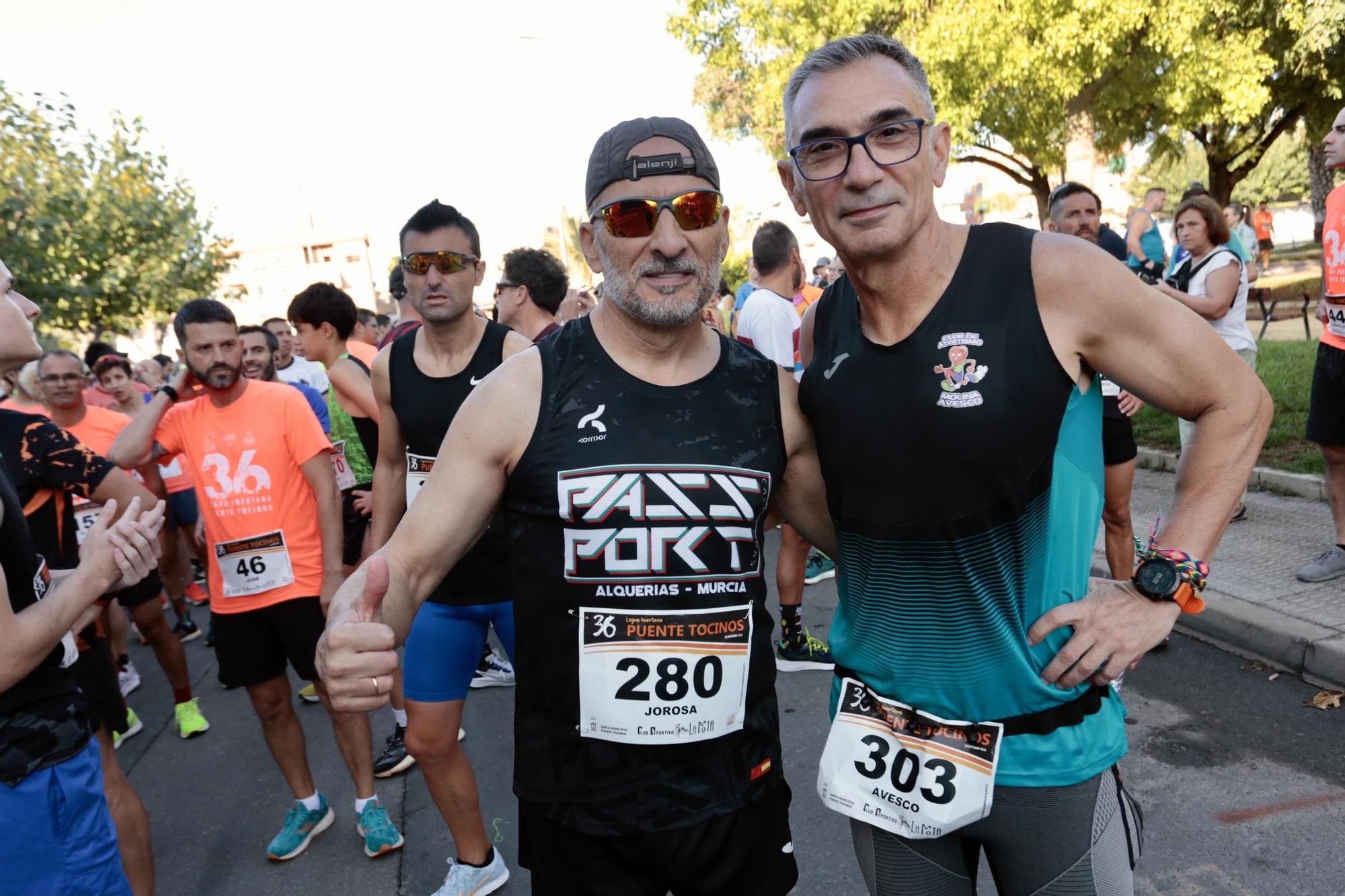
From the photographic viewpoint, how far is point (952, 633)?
1.77m

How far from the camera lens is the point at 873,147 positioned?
71.3 inches

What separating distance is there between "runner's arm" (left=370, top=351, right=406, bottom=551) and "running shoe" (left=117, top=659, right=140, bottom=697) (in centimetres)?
372

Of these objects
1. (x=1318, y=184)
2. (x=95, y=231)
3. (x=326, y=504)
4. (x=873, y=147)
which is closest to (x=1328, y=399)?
(x=873, y=147)

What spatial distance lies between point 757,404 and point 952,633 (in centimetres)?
64

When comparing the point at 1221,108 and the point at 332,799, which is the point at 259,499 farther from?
the point at 1221,108

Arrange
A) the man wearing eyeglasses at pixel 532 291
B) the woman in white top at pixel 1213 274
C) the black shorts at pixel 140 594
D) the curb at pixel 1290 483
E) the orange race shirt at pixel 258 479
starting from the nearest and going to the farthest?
the orange race shirt at pixel 258 479 → the black shorts at pixel 140 594 → the woman in white top at pixel 1213 274 → the man wearing eyeglasses at pixel 532 291 → the curb at pixel 1290 483

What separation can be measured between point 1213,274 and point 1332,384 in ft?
3.09

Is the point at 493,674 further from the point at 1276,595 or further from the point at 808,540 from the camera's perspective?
the point at 1276,595

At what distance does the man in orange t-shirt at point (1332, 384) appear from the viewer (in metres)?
4.72

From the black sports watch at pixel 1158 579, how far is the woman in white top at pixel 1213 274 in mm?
4165

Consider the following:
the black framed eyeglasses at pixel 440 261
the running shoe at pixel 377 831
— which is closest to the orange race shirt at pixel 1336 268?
the black framed eyeglasses at pixel 440 261

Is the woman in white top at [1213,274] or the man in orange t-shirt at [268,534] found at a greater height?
the woman in white top at [1213,274]

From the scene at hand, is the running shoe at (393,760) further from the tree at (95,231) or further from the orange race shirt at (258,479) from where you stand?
the tree at (95,231)

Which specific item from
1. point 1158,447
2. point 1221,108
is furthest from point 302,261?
point 1158,447
